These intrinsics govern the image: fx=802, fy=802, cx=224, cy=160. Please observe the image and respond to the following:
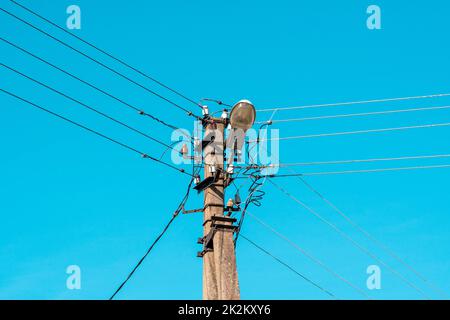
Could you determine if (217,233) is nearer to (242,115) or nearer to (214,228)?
(214,228)

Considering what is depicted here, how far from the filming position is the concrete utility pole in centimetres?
1153

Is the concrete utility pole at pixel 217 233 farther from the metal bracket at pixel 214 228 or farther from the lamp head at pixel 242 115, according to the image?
the lamp head at pixel 242 115

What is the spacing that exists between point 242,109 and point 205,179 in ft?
4.07

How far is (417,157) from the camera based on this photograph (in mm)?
14266

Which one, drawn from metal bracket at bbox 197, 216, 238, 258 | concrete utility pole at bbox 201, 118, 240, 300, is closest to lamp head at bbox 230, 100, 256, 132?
concrete utility pole at bbox 201, 118, 240, 300

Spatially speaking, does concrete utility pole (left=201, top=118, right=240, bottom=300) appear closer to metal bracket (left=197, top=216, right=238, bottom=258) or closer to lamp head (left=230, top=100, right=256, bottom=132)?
metal bracket (left=197, top=216, right=238, bottom=258)

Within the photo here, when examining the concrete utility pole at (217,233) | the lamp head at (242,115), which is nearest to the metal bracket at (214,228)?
the concrete utility pole at (217,233)

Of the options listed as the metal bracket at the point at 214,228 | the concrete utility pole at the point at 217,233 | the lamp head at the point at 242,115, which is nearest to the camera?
the concrete utility pole at the point at 217,233

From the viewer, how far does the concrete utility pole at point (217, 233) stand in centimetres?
1153

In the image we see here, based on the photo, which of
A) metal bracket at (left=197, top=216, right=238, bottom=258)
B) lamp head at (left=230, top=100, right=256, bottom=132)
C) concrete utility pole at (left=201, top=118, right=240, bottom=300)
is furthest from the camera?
lamp head at (left=230, top=100, right=256, bottom=132)
